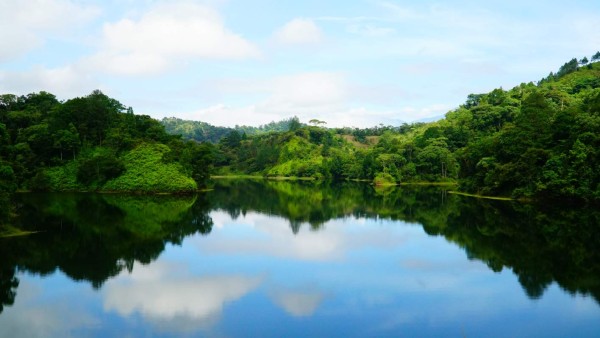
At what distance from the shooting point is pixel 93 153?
55.0 meters

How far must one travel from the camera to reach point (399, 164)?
260ft

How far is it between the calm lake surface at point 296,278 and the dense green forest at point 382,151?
732cm

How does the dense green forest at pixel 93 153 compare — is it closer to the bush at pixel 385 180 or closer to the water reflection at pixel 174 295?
the bush at pixel 385 180

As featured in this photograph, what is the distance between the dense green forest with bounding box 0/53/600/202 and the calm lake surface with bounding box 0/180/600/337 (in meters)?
7.32

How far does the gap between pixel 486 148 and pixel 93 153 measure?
43952mm

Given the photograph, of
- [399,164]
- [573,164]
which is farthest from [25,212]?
[399,164]

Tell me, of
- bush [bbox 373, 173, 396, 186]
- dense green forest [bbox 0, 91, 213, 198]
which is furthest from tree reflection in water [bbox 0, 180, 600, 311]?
bush [bbox 373, 173, 396, 186]

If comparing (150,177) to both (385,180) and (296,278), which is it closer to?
(296,278)

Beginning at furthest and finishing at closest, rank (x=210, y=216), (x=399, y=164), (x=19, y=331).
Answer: (x=399, y=164), (x=210, y=216), (x=19, y=331)

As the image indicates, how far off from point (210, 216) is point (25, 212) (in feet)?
40.9

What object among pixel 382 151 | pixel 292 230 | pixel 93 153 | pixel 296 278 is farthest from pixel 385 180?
pixel 296 278

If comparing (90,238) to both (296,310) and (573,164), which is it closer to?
(296,310)

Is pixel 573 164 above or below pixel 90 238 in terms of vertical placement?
above

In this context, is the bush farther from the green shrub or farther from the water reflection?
the water reflection
